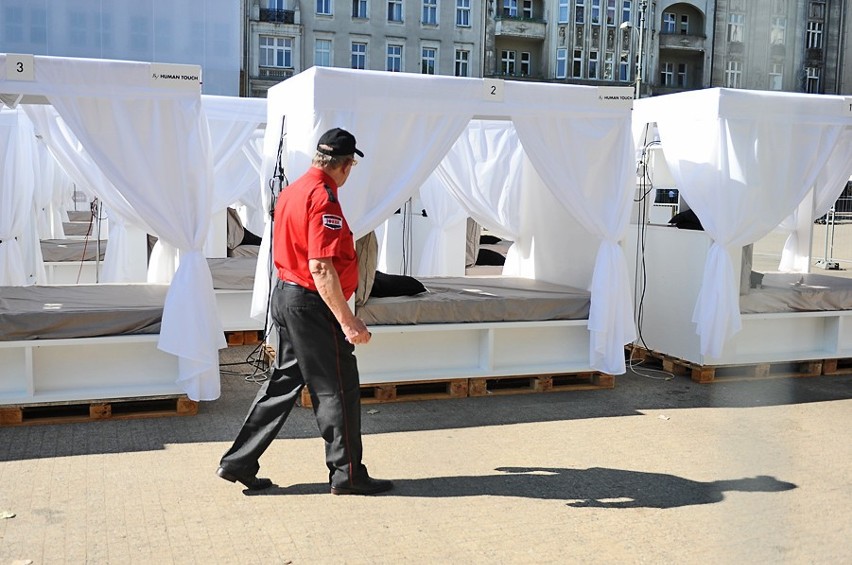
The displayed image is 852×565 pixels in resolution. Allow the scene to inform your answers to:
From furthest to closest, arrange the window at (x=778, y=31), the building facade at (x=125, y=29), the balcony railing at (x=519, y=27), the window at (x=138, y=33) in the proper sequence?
the window at (x=138, y=33) < the building facade at (x=125, y=29) < the balcony railing at (x=519, y=27) < the window at (x=778, y=31)

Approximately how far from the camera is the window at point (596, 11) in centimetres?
162

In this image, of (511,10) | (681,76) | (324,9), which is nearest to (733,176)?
(511,10)

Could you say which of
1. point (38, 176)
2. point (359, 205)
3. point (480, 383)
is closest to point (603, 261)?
point (480, 383)

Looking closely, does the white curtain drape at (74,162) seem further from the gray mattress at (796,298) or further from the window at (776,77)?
the window at (776,77)

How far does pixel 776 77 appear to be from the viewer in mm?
1120

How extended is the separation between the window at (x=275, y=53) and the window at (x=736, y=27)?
3408cm

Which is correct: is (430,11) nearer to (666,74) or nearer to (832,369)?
(832,369)

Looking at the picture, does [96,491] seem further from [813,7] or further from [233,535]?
[813,7]

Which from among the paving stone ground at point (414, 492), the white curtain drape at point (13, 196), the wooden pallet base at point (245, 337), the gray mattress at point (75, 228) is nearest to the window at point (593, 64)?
the paving stone ground at point (414, 492)

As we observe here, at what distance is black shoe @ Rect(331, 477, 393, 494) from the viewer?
4.71 m

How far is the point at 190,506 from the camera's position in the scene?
455 cm

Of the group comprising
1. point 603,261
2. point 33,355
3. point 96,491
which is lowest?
point 96,491

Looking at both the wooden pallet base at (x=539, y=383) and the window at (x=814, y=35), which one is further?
the wooden pallet base at (x=539, y=383)

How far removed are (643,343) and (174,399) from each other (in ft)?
14.5
